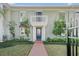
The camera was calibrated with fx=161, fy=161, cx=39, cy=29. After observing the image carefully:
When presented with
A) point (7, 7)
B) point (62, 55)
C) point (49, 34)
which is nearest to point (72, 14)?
point (49, 34)

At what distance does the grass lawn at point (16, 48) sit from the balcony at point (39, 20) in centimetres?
31

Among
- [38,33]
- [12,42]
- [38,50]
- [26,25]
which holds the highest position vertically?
[26,25]

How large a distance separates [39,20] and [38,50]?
1.34ft

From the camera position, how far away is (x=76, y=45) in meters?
2.20

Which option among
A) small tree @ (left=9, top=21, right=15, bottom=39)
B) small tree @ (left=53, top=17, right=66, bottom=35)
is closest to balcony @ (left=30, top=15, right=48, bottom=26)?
small tree @ (left=53, top=17, right=66, bottom=35)

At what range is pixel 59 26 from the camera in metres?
2.19

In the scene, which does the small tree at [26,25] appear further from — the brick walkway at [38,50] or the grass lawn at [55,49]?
the grass lawn at [55,49]

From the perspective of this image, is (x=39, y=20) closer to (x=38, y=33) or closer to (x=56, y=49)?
(x=38, y=33)

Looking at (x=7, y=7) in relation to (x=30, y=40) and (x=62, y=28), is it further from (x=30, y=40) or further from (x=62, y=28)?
(x=62, y=28)

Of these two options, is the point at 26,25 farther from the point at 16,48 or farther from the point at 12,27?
the point at 16,48

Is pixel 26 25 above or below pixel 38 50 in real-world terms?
above

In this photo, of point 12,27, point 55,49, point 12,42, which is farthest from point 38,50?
point 12,27

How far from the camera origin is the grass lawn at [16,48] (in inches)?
85.2

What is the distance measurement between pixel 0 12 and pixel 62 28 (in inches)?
34.1
